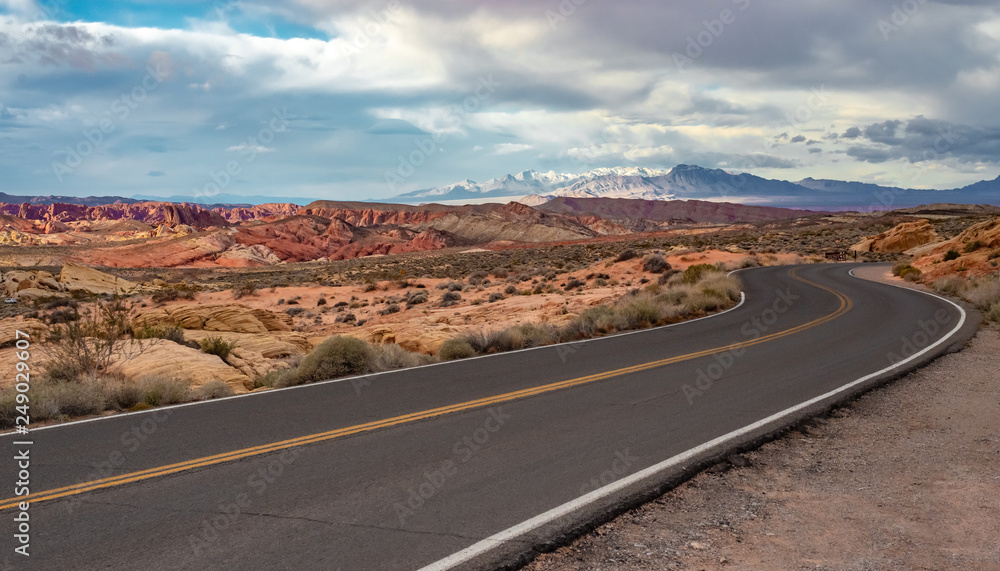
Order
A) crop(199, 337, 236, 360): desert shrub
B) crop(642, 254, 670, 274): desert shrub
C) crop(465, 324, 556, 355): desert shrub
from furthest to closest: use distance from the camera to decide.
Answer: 1. crop(642, 254, 670, 274): desert shrub
2. crop(199, 337, 236, 360): desert shrub
3. crop(465, 324, 556, 355): desert shrub

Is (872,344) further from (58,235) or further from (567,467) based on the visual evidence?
(58,235)

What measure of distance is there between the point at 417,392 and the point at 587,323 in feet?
24.8

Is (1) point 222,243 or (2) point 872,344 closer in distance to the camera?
(2) point 872,344

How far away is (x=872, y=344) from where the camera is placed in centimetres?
1386

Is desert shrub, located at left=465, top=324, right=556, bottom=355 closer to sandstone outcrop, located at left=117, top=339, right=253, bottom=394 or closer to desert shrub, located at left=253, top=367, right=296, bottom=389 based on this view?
desert shrub, located at left=253, top=367, right=296, bottom=389

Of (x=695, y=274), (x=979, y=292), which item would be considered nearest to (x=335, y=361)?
(x=979, y=292)

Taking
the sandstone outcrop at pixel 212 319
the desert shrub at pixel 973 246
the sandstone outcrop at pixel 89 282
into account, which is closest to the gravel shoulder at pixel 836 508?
the sandstone outcrop at pixel 212 319

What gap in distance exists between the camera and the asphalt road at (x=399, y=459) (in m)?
4.52

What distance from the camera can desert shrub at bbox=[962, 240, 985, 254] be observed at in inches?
1334

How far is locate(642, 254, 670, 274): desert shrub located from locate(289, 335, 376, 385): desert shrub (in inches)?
1150

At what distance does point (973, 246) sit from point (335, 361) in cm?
3774

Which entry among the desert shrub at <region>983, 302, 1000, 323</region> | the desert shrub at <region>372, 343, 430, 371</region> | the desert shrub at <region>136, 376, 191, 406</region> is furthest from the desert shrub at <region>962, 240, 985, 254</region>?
the desert shrub at <region>136, 376, 191, 406</region>

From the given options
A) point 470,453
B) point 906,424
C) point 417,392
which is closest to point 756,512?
point 470,453

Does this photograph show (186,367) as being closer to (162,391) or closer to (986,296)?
(162,391)
